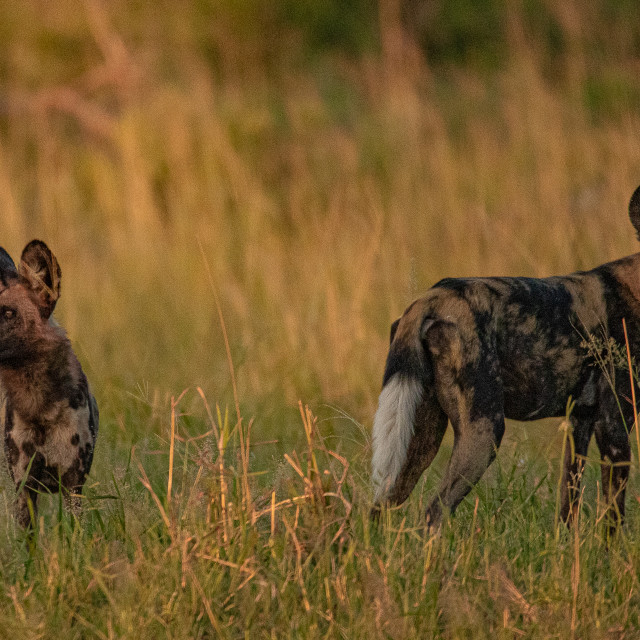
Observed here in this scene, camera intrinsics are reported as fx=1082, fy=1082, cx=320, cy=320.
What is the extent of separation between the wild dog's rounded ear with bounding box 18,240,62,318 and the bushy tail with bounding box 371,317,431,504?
3.22ft

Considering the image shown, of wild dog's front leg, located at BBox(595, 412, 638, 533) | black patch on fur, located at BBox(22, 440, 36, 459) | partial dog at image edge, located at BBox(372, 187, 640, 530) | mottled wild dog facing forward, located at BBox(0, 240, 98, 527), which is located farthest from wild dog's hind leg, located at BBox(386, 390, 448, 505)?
black patch on fur, located at BBox(22, 440, 36, 459)

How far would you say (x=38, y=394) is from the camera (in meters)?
3.05

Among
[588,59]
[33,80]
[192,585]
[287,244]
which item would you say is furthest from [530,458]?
[33,80]

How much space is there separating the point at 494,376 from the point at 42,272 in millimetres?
1294

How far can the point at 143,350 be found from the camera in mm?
5562

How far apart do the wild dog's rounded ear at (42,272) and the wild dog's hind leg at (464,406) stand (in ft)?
3.51

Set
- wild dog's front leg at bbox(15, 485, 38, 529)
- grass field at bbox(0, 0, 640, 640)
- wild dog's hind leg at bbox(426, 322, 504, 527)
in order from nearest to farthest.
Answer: grass field at bbox(0, 0, 640, 640) → wild dog's hind leg at bbox(426, 322, 504, 527) → wild dog's front leg at bbox(15, 485, 38, 529)

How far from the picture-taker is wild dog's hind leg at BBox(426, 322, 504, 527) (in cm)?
287

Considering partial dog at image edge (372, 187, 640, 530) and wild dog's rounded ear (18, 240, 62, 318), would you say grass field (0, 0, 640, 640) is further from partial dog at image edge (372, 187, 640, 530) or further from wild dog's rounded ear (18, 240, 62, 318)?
wild dog's rounded ear (18, 240, 62, 318)

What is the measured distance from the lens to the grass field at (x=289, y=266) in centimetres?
249

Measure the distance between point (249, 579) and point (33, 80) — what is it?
9.01 m

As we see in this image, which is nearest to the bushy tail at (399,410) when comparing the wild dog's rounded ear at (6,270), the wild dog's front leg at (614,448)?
the wild dog's front leg at (614,448)

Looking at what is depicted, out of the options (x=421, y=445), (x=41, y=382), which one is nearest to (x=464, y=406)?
(x=421, y=445)

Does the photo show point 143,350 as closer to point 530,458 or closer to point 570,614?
point 530,458
